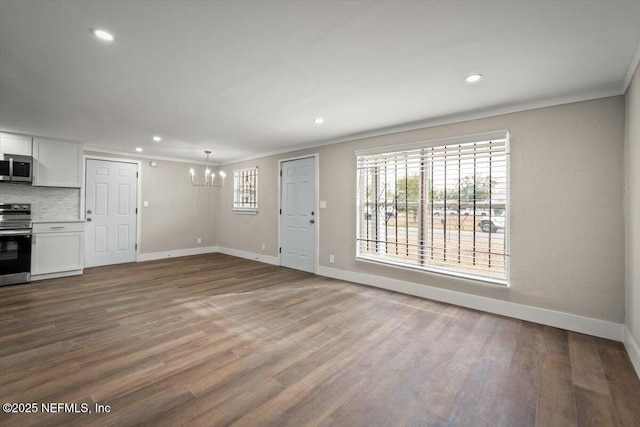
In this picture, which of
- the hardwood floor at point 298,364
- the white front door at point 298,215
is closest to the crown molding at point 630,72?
the hardwood floor at point 298,364

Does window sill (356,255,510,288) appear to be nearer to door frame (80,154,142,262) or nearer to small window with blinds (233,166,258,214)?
small window with blinds (233,166,258,214)

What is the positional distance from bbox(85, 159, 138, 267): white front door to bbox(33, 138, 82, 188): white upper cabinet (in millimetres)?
495

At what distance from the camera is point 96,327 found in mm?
2820

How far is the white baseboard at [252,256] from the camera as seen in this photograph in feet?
19.7

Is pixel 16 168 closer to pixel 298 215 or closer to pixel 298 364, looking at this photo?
pixel 298 215

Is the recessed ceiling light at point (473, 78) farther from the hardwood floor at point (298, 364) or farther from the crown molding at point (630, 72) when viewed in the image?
the hardwood floor at point (298, 364)

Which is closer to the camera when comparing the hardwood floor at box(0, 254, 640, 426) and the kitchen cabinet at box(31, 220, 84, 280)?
the hardwood floor at box(0, 254, 640, 426)

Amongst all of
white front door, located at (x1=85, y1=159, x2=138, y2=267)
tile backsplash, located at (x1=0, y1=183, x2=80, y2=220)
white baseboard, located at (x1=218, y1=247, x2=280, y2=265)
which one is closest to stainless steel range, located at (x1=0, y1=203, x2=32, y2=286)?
tile backsplash, located at (x1=0, y1=183, x2=80, y2=220)

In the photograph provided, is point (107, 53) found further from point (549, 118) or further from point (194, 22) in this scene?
point (549, 118)

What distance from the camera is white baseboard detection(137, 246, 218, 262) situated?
6.29 metres

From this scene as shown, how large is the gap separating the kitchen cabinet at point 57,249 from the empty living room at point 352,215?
0.03 meters

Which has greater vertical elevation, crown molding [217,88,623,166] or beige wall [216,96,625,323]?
crown molding [217,88,623,166]

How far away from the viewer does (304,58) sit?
7.33 ft

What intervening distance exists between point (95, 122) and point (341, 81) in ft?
11.6
